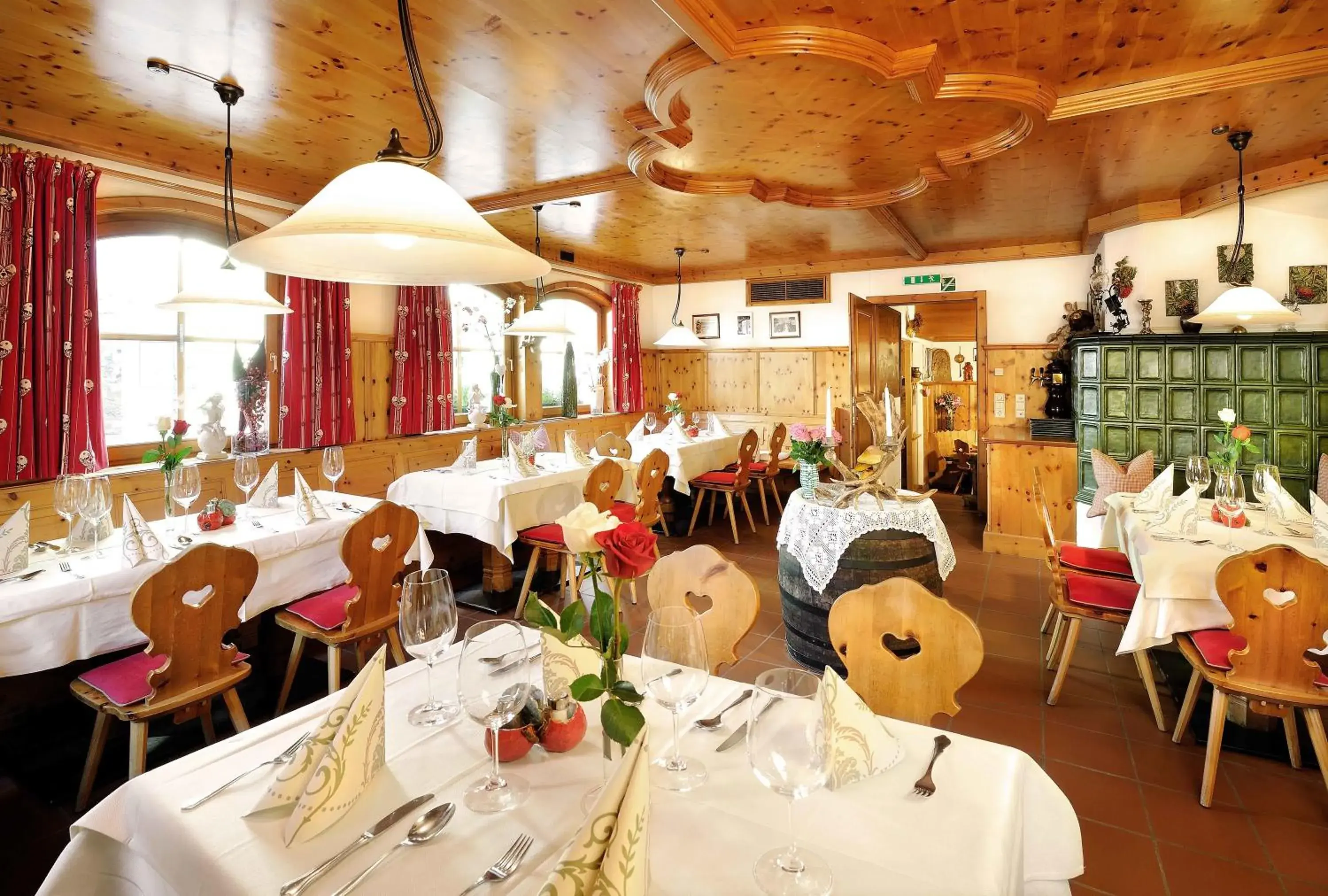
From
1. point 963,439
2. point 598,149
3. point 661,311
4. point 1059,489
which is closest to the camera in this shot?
point 598,149

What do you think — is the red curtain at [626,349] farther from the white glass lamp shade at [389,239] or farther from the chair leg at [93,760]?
the white glass lamp shade at [389,239]

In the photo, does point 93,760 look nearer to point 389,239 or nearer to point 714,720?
point 389,239

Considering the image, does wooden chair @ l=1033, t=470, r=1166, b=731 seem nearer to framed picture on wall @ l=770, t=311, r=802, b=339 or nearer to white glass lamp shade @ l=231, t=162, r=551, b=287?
white glass lamp shade @ l=231, t=162, r=551, b=287

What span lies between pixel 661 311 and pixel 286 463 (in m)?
5.17

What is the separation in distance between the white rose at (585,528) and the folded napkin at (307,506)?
2361mm

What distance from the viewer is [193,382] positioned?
4277 millimetres

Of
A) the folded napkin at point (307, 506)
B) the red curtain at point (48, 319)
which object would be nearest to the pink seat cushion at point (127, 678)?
the folded napkin at point (307, 506)

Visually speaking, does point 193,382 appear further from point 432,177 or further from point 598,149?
point 432,177

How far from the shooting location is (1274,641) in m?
2.06

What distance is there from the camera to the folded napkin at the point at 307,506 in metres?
2.94

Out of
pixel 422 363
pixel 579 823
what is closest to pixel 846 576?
pixel 579 823

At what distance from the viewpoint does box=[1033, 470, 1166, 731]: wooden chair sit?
2686mm

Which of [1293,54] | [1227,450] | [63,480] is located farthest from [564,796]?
[1293,54]

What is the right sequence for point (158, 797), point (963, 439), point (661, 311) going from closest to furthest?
point (158, 797) < point (661, 311) < point (963, 439)
